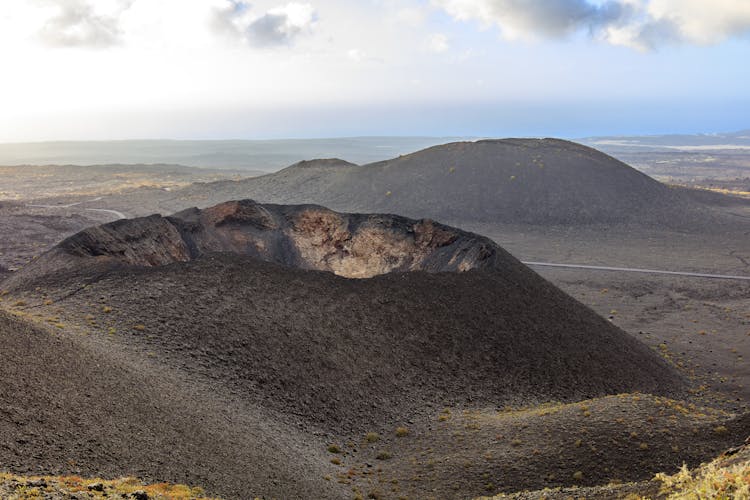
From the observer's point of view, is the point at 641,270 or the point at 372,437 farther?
the point at 641,270

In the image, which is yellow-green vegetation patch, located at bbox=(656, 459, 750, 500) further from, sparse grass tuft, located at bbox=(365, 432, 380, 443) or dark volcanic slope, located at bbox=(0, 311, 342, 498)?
sparse grass tuft, located at bbox=(365, 432, 380, 443)

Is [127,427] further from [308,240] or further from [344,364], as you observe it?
[308,240]

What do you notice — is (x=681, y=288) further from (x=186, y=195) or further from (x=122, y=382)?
(x=186, y=195)

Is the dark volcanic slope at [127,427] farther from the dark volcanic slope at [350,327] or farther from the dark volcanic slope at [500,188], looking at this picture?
the dark volcanic slope at [500,188]

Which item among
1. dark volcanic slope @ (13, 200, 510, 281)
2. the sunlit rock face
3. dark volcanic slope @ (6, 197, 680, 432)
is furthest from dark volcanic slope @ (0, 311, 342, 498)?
the sunlit rock face

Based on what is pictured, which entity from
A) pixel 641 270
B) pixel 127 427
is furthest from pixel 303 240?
pixel 641 270

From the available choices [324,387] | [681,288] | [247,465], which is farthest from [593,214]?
[247,465]

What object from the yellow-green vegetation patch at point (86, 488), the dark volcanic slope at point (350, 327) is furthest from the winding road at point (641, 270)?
the yellow-green vegetation patch at point (86, 488)
